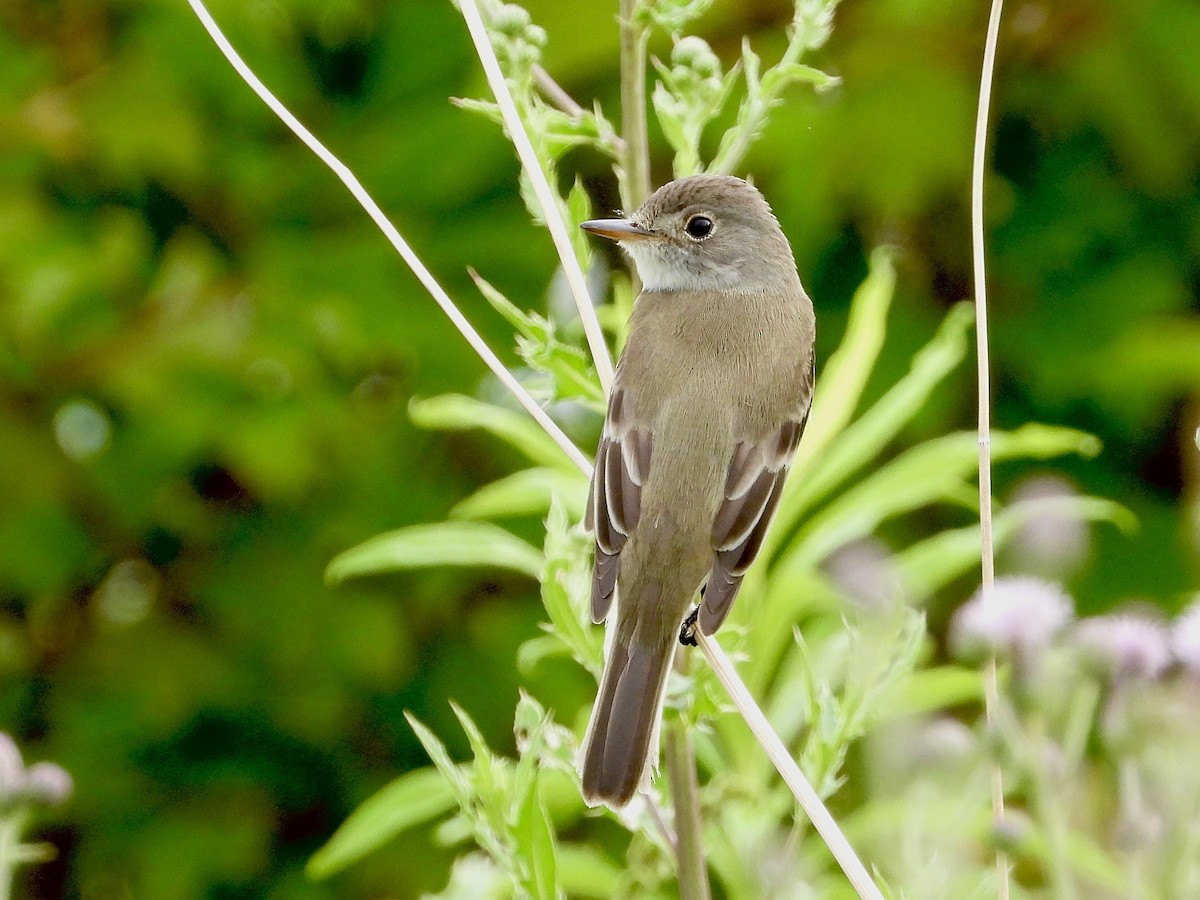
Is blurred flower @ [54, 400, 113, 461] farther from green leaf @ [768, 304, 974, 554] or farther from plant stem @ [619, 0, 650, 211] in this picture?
plant stem @ [619, 0, 650, 211]

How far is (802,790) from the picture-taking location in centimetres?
185

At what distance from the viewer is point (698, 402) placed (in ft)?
8.76

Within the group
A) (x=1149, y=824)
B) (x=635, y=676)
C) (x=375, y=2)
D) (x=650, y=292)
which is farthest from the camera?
(x=375, y=2)

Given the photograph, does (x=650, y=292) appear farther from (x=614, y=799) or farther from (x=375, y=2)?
(x=375, y=2)

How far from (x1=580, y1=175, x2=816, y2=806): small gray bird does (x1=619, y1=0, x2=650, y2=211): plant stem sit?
34 cm

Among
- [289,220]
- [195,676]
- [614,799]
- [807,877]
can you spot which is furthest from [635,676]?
[289,220]

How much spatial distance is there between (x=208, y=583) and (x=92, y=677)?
0.40 meters

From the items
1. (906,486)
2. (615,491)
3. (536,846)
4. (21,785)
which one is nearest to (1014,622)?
(536,846)

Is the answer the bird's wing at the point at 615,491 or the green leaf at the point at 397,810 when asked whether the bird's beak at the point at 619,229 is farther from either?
the green leaf at the point at 397,810

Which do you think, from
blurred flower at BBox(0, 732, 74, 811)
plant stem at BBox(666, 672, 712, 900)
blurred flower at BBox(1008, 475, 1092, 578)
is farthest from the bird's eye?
blurred flower at BBox(0, 732, 74, 811)

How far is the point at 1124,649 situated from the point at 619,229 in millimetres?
1296

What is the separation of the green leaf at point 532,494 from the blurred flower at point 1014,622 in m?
1.28

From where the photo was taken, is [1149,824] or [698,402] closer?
[1149,824]

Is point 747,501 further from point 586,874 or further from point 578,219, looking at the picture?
point 586,874
